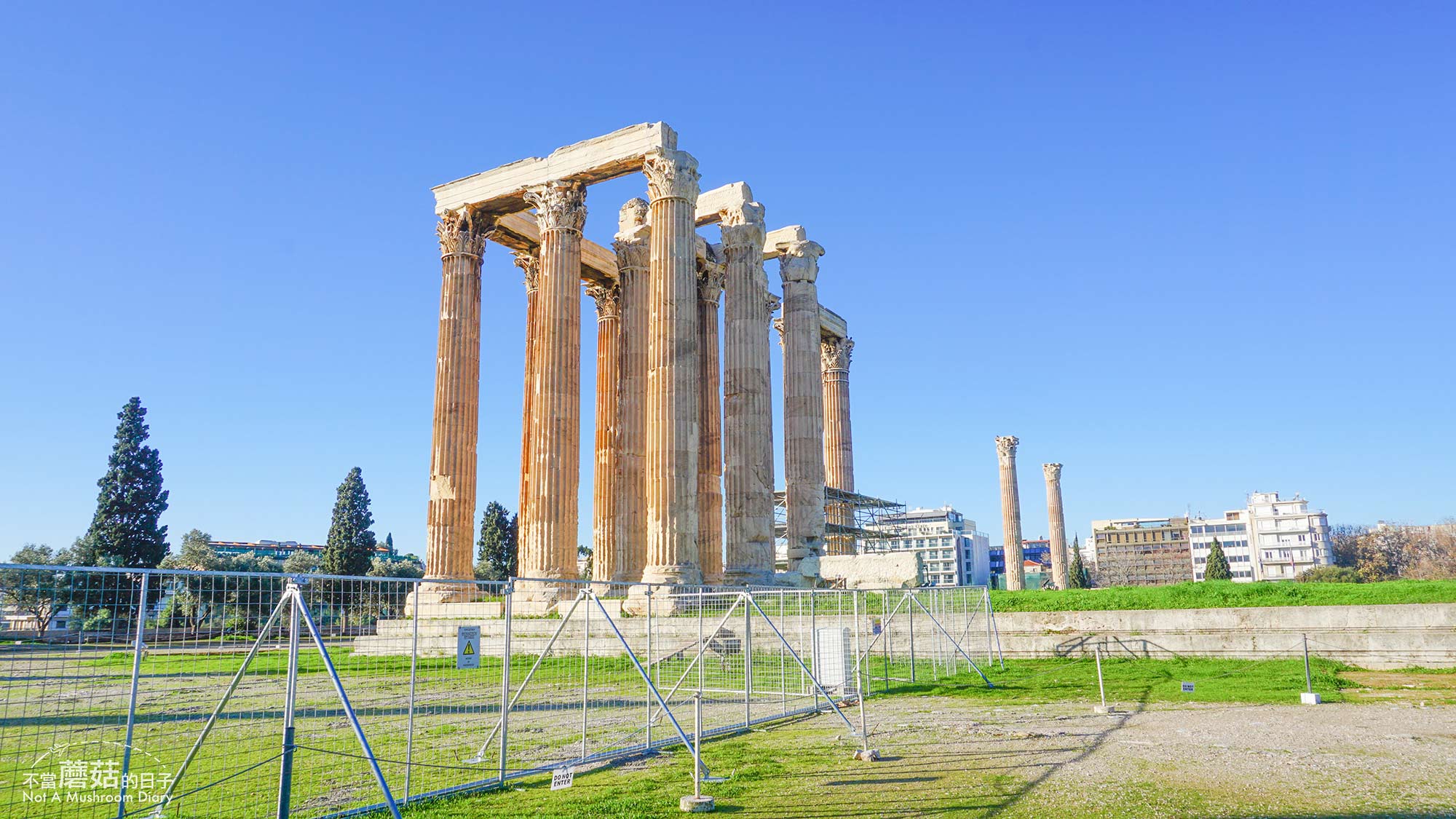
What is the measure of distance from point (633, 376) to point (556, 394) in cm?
452

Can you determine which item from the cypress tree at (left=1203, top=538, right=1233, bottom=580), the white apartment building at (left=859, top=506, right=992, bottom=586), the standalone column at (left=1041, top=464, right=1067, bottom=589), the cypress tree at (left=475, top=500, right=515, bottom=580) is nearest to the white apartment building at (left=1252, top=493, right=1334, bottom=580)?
the white apartment building at (left=859, top=506, right=992, bottom=586)

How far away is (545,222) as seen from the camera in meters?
32.2

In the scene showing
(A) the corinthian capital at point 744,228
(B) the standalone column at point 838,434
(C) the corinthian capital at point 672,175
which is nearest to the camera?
(C) the corinthian capital at point 672,175

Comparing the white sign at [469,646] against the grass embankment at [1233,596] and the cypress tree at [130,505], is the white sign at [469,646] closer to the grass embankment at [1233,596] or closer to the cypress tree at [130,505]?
the grass embankment at [1233,596]

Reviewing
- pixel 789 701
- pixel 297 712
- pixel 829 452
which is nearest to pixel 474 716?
pixel 297 712

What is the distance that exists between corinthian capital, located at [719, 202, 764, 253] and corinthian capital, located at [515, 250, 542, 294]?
7.88 metres

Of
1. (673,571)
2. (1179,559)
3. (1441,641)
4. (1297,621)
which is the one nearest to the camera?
(1441,641)

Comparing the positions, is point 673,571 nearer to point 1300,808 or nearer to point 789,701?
point 789,701

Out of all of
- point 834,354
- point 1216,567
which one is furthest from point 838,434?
point 1216,567

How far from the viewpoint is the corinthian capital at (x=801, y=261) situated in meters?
39.1

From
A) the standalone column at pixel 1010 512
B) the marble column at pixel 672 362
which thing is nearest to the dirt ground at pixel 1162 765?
the marble column at pixel 672 362

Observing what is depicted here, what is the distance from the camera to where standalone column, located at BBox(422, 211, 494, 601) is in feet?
103

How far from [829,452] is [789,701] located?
33.3 m

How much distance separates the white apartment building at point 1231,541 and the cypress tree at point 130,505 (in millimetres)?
142351
